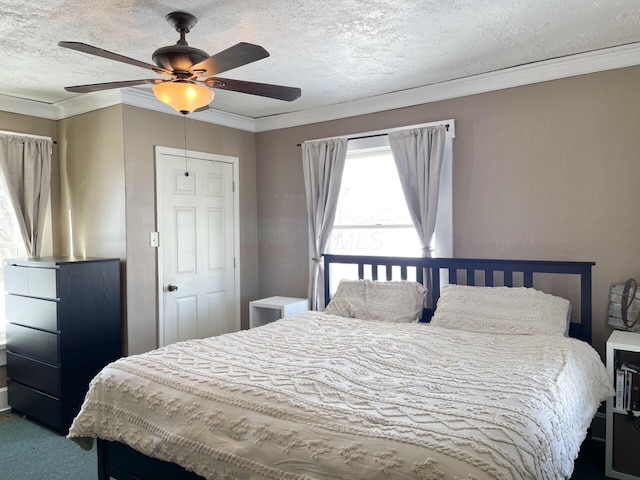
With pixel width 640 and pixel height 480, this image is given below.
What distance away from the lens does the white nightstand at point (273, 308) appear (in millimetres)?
4039

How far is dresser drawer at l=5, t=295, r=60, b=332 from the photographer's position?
326 centimetres

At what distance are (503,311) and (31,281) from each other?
3298 millimetres

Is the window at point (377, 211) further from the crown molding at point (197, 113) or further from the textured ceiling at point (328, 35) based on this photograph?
the crown molding at point (197, 113)

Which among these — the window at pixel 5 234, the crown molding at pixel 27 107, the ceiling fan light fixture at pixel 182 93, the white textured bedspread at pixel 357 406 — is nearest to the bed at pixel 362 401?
the white textured bedspread at pixel 357 406

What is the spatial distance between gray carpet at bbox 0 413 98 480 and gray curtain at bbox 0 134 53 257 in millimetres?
1370

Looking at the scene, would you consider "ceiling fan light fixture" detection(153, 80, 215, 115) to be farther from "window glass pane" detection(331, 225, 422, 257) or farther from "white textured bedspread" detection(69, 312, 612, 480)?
"window glass pane" detection(331, 225, 422, 257)

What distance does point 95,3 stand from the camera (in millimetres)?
2166

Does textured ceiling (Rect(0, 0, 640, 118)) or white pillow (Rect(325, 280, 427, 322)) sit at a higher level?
textured ceiling (Rect(0, 0, 640, 118))

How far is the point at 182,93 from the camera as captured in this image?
2100mm

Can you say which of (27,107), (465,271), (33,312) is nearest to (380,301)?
(465,271)

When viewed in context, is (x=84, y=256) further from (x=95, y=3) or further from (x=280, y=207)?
(x=95, y=3)

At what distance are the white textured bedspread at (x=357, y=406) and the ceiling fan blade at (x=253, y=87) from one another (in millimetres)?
1314

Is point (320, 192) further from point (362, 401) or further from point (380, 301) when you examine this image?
point (362, 401)

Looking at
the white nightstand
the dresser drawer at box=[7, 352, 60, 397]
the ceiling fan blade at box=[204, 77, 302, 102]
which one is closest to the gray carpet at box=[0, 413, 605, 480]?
the dresser drawer at box=[7, 352, 60, 397]
